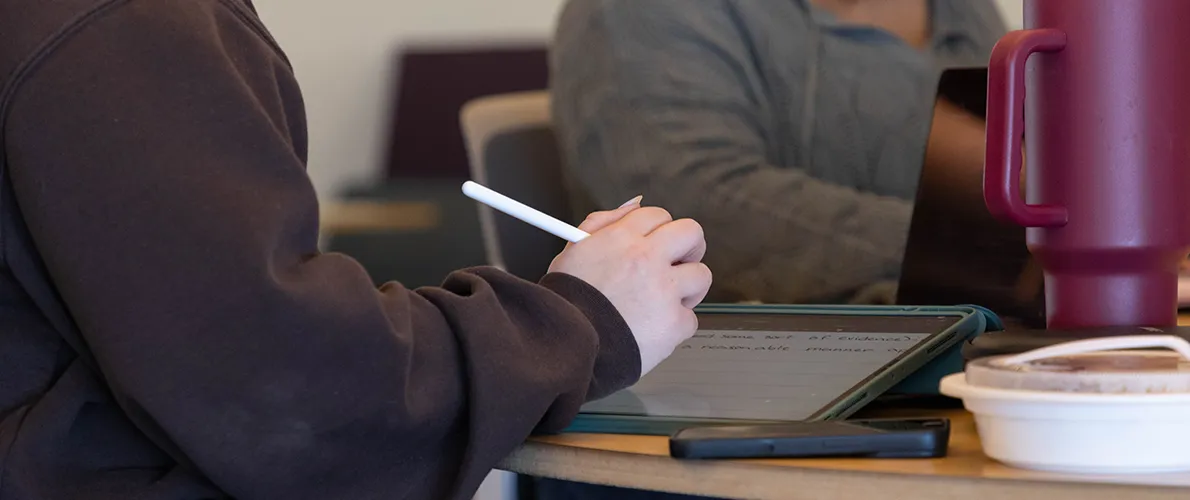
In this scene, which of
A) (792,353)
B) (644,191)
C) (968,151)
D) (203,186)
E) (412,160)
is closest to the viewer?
(203,186)

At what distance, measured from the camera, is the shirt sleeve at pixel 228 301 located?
1.86 ft

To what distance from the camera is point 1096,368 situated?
0.49 metres

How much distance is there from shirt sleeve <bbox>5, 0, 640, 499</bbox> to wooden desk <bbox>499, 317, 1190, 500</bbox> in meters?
0.05

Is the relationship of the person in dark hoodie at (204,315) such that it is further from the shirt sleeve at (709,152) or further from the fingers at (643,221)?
the shirt sleeve at (709,152)

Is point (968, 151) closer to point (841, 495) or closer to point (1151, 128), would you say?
point (1151, 128)

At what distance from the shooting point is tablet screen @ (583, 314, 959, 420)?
1.97ft

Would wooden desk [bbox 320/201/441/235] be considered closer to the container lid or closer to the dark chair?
the dark chair

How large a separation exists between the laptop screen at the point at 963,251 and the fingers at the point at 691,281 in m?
0.22

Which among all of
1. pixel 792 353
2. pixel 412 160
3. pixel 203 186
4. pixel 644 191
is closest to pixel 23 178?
pixel 203 186

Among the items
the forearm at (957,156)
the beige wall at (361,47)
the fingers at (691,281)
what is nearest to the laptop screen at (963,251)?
the forearm at (957,156)

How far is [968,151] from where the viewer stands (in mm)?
890

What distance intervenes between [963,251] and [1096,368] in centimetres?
39

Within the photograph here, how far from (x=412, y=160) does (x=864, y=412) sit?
9.21ft

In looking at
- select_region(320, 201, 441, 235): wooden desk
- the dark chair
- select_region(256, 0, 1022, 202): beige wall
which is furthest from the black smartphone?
select_region(256, 0, 1022, 202): beige wall
